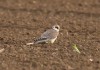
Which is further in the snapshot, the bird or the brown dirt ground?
the bird

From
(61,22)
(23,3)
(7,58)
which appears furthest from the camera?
(23,3)

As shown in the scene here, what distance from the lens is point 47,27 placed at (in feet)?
61.0

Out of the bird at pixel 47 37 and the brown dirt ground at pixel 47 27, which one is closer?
the brown dirt ground at pixel 47 27

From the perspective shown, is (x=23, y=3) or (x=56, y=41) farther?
(x=23, y=3)

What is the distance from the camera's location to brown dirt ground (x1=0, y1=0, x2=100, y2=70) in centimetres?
1261

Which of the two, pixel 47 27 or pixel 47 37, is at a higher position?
pixel 47 37

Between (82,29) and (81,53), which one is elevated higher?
(81,53)

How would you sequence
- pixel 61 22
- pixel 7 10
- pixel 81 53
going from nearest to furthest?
pixel 81 53 → pixel 61 22 → pixel 7 10

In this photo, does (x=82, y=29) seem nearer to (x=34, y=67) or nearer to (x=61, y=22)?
(x=61, y=22)

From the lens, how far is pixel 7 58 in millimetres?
12930

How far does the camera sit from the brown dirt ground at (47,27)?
41.4 feet

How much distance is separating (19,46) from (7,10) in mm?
8348

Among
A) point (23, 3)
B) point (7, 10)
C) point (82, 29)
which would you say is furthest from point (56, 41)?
point (23, 3)

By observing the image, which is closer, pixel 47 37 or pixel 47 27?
pixel 47 37
